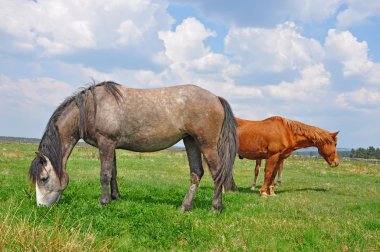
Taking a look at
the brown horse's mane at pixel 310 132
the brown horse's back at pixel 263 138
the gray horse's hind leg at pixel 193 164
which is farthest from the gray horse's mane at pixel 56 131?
the brown horse's mane at pixel 310 132

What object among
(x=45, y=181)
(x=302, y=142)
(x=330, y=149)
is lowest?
(x=45, y=181)

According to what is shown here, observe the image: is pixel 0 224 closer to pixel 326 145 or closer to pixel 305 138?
pixel 305 138

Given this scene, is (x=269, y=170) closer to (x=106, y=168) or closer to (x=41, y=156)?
(x=106, y=168)

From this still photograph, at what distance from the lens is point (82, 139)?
9477 mm

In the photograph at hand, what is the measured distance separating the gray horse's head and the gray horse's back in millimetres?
1492

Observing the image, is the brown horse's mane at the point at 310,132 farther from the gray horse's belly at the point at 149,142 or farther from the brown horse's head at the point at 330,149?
the gray horse's belly at the point at 149,142

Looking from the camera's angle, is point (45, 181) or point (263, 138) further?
point (263, 138)

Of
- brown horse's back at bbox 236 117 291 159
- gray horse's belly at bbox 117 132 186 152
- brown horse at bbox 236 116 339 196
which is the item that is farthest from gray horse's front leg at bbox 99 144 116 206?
brown horse's back at bbox 236 117 291 159

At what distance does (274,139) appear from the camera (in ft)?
46.4

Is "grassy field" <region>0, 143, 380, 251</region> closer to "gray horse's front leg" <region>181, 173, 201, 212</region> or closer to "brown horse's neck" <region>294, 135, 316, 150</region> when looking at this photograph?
"gray horse's front leg" <region>181, 173, 201, 212</region>

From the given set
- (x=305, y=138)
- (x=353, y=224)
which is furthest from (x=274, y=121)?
(x=353, y=224)

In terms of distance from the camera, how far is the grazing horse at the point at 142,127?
909 centimetres

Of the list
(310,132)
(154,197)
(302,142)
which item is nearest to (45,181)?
(154,197)

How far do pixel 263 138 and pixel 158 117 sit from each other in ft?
21.3
